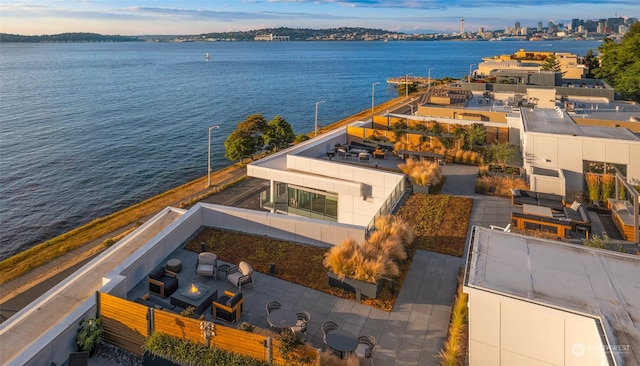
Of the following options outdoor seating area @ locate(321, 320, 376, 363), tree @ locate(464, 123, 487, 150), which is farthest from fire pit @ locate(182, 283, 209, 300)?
tree @ locate(464, 123, 487, 150)

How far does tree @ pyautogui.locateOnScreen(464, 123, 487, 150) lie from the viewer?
90.6ft

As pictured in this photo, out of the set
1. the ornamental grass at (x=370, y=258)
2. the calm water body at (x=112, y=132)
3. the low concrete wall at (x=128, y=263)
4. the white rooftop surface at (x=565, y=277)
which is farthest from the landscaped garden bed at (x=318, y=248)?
the calm water body at (x=112, y=132)

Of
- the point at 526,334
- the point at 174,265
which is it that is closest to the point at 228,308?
the point at 174,265

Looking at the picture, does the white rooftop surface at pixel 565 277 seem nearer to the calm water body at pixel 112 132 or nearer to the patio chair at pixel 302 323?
the patio chair at pixel 302 323

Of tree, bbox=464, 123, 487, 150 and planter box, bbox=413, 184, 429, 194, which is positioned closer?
planter box, bbox=413, 184, 429, 194

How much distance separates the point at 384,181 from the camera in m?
20.8

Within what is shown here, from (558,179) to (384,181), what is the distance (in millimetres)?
7929

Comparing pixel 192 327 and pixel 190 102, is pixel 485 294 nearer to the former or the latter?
pixel 192 327

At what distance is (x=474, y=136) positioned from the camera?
27.6m

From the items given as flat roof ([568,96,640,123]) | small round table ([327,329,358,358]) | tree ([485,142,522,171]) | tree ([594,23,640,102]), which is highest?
tree ([594,23,640,102])

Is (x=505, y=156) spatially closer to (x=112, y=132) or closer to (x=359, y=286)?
(x=359, y=286)

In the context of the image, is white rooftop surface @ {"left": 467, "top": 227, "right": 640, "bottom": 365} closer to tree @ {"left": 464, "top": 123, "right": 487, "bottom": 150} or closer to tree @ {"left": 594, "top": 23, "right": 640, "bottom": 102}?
tree @ {"left": 464, "top": 123, "right": 487, "bottom": 150}

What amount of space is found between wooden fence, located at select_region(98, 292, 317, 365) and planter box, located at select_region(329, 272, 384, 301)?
3526 millimetres

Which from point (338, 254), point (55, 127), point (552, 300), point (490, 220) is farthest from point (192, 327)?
point (55, 127)
